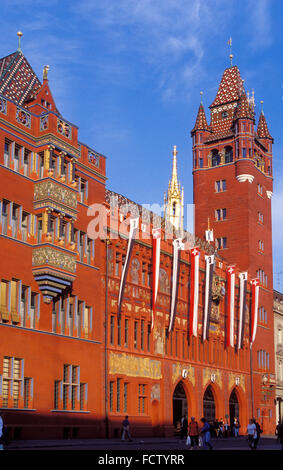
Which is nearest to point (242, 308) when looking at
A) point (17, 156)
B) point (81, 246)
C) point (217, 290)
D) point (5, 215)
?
point (217, 290)

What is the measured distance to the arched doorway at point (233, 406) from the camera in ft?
211

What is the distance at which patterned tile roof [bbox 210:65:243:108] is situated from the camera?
80.2m

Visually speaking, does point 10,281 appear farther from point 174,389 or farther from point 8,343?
point 174,389

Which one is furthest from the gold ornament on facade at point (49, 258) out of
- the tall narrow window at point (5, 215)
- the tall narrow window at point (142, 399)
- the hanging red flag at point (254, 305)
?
the hanging red flag at point (254, 305)

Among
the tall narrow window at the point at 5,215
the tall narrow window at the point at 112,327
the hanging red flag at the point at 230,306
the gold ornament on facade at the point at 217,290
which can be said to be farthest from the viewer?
the gold ornament on facade at the point at 217,290

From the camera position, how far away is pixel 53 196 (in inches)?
1581

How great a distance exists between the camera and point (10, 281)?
3781 centimetres

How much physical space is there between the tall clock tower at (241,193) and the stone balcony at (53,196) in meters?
34.5

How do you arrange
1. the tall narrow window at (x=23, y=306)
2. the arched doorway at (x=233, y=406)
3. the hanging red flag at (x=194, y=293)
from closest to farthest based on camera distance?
the tall narrow window at (x=23, y=306) → the hanging red flag at (x=194, y=293) → the arched doorway at (x=233, y=406)

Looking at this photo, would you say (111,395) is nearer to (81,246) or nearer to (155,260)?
(81,246)

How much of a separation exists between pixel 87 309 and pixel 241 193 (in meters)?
34.4

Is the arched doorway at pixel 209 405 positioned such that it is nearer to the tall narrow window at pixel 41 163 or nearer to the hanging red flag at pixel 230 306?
the hanging red flag at pixel 230 306

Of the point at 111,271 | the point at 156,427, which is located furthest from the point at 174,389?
the point at 111,271

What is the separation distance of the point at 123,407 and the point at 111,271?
909 centimetres
